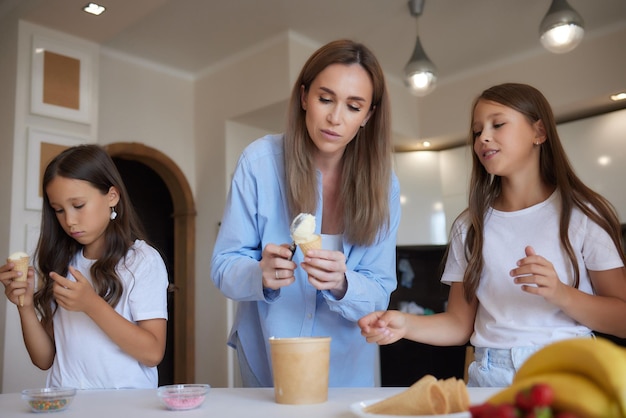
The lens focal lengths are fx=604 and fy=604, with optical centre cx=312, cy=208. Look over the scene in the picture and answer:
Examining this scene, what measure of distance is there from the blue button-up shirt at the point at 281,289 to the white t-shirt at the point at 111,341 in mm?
298

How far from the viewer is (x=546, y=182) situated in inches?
67.0

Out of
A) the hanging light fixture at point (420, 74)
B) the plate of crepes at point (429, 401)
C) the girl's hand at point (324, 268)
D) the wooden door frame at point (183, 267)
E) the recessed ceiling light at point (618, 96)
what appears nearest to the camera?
the plate of crepes at point (429, 401)

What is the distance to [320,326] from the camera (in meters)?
1.48

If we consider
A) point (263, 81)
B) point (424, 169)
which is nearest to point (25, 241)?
point (263, 81)

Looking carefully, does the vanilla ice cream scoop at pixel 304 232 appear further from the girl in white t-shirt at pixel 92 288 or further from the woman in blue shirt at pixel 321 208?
the girl in white t-shirt at pixel 92 288

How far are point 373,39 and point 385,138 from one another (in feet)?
11.2

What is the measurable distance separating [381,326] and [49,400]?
0.64 m

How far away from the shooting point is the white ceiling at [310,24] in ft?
13.1

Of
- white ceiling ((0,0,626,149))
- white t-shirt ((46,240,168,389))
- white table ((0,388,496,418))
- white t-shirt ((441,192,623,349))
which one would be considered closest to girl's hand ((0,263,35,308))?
white t-shirt ((46,240,168,389))

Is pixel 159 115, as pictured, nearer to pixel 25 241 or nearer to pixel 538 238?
pixel 25 241

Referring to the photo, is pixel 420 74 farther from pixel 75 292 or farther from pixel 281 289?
pixel 75 292

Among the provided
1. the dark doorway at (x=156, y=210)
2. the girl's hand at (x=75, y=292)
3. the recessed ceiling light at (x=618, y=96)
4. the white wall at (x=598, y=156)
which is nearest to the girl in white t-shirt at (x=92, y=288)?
the girl's hand at (x=75, y=292)

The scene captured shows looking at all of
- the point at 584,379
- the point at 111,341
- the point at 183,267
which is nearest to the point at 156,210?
the point at 183,267

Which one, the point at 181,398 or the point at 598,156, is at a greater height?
the point at 598,156
